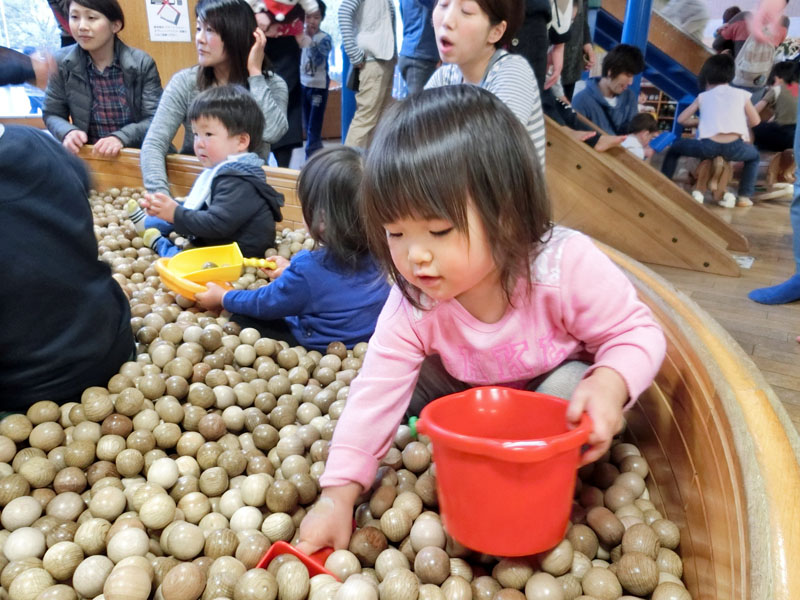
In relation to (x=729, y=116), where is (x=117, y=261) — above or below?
above

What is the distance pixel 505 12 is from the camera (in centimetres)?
161

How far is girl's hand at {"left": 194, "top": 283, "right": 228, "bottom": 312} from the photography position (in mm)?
1574

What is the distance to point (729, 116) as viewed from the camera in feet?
12.4

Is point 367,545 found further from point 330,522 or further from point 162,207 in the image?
point 162,207

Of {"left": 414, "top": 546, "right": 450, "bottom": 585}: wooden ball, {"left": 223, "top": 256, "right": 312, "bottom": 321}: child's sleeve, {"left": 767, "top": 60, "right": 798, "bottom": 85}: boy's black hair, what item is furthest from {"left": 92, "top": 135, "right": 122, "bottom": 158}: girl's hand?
{"left": 767, "top": 60, "right": 798, "bottom": 85}: boy's black hair

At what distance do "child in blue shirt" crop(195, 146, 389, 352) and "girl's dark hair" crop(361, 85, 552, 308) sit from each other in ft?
1.70

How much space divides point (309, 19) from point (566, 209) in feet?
5.34

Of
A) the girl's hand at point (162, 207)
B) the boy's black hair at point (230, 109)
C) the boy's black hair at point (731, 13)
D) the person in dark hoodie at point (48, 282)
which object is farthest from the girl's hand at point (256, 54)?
the boy's black hair at point (731, 13)

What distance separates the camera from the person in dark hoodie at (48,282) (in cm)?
99

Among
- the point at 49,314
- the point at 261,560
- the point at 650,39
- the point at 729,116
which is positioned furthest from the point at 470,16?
the point at 650,39

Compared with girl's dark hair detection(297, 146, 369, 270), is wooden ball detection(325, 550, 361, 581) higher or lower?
lower

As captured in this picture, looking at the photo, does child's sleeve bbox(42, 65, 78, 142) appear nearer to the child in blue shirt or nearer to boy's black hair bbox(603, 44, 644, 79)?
the child in blue shirt

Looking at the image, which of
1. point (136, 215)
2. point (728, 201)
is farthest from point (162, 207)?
point (728, 201)

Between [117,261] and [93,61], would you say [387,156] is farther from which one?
[93,61]
